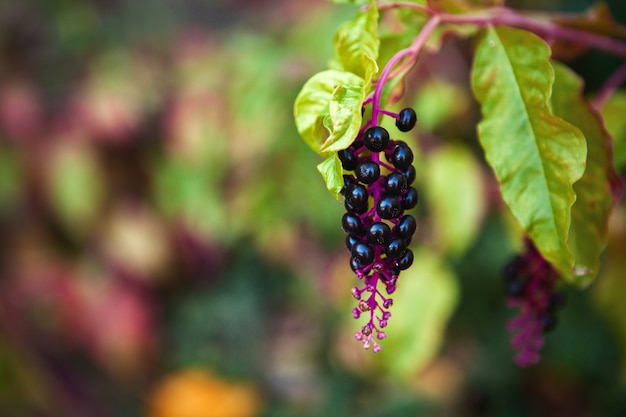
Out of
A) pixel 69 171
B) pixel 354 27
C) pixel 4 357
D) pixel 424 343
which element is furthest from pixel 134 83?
pixel 354 27

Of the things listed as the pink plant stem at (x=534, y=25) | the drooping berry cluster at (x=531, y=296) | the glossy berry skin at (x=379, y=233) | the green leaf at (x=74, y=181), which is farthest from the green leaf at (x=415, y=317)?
the green leaf at (x=74, y=181)

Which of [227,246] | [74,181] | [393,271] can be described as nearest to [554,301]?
[393,271]

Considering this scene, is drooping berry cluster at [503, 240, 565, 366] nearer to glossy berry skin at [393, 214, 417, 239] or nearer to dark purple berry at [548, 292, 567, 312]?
dark purple berry at [548, 292, 567, 312]

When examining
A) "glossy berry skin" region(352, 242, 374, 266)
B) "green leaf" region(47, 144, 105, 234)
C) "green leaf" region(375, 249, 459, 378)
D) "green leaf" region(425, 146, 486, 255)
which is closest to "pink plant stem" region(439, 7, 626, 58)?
"glossy berry skin" region(352, 242, 374, 266)

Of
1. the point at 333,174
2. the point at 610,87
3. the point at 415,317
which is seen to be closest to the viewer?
the point at 333,174

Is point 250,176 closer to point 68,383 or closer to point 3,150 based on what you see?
point 3,150

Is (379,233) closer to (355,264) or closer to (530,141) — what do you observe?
(355,264)

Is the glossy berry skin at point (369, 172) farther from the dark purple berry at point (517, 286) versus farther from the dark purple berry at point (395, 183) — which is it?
the dark purple berry at point (517, 286)
